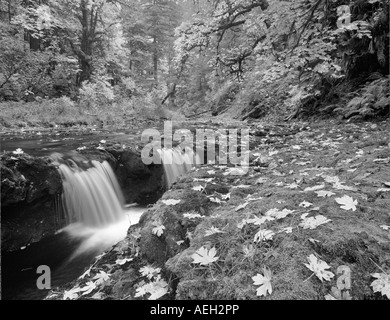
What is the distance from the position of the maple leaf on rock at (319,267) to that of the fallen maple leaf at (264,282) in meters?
0.25

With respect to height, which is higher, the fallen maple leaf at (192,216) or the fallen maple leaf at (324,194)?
the fallen maple leaf at (324,194)

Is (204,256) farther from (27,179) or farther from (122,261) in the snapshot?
(27,179)

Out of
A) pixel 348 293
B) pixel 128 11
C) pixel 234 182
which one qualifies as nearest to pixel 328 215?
pixel 348 293

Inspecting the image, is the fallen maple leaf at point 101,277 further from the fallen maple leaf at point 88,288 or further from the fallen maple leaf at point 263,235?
the fallen maple leaf at point 263,235

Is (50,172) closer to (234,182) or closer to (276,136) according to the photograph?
(234,182)

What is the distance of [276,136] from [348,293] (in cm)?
743

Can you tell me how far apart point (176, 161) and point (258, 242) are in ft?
18.4

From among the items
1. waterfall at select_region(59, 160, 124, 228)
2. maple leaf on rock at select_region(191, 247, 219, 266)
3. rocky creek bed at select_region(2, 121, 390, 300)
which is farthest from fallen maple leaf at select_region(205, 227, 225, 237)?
waterfall at select_region(59, 160, 124, 228)

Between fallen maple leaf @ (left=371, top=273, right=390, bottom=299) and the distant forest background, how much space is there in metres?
4.13

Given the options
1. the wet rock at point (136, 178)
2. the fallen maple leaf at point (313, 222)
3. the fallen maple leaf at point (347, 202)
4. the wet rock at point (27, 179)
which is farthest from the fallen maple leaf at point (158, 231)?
the wet rock at point (136, 178)

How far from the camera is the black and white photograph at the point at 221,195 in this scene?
182 cm

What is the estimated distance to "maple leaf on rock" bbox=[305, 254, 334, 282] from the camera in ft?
5.47

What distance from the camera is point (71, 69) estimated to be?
1614 cm

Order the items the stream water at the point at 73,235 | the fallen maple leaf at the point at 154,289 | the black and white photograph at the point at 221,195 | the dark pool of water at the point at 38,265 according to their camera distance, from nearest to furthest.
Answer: the black and white photograph at the point at 221,195, the fallen maple leaf at the point at 154,289, the dark pool of water at the point at 38,265, the stream water at the point at 73,235
